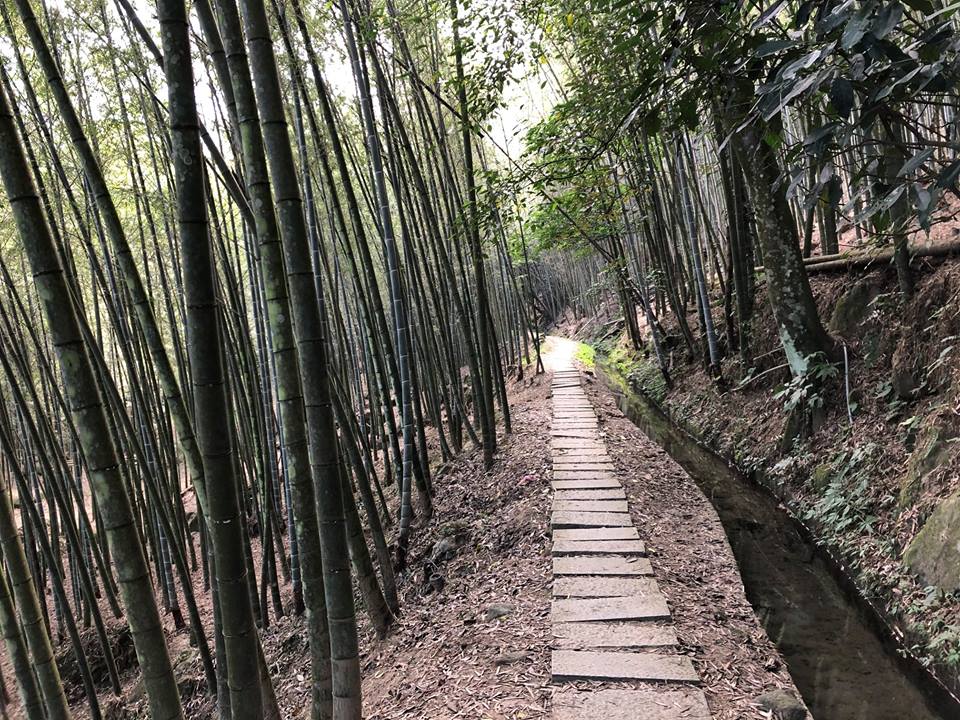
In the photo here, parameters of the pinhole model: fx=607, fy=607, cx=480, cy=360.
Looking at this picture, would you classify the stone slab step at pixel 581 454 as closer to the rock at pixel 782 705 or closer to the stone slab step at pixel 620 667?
the stone slab step at pixel 620 667

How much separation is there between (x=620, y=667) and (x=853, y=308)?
3.65 m

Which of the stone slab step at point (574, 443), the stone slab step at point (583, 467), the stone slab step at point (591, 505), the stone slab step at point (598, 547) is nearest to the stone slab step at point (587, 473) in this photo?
the stone slab step at point (583, 467)

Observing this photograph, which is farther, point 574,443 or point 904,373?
point 574,443

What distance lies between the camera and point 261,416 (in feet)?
12.4

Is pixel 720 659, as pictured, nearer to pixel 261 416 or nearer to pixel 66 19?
pixel 261 416

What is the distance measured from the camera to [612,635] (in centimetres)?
223

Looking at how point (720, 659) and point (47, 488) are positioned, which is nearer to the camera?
point (720, 659)

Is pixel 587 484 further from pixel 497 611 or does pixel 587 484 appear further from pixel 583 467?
pixel 497 611

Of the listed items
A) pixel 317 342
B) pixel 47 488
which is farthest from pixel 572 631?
pixel 47 488

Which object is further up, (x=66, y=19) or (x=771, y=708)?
(x=66, y=19)

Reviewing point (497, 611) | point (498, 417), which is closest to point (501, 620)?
point (497, 611)

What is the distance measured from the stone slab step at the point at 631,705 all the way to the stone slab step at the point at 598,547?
106 centimetres

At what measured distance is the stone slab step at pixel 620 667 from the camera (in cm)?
198

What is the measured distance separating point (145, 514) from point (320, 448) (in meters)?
4.14
